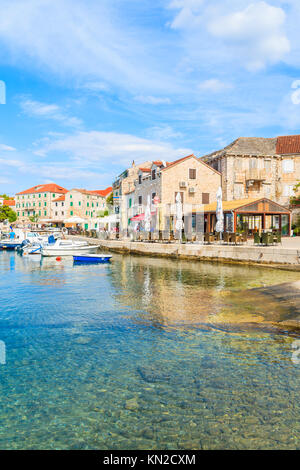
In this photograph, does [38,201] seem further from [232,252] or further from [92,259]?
[232,252]

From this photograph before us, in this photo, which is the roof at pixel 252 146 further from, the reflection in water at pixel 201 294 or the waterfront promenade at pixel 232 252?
the reflection in water at pixel 201 294

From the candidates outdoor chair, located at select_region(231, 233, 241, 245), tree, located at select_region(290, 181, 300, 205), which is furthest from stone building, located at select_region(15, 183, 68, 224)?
outdoor chair, located at select_region(231, 233, 241, 245)

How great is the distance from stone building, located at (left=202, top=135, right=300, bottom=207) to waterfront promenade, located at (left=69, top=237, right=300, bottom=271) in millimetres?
14617

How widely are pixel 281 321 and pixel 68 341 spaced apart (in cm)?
565

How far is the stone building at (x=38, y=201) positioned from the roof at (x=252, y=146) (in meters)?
74.3

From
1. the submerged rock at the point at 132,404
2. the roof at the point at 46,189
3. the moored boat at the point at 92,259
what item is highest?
the roof at the point at 46,189

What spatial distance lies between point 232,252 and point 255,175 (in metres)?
19.2

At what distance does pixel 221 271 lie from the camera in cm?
1950

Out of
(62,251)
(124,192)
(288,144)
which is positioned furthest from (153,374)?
(124,192)

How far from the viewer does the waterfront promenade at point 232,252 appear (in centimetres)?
1919

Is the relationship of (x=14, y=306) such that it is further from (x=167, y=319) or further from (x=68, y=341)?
(x=167, y=319)

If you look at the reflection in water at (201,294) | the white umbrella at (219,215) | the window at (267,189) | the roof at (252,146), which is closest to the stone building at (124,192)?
the roof at (252,146)

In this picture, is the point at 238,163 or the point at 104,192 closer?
the point at 238,163

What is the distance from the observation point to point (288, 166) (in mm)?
39562
